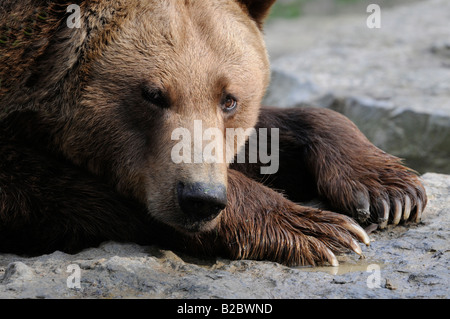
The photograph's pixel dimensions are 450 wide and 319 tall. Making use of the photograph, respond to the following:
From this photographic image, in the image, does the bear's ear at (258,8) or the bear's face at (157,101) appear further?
the bear's ear at (258,8)

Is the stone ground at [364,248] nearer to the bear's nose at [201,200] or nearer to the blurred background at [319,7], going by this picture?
the bear's nose at [201,200]

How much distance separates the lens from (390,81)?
8648 millimetres

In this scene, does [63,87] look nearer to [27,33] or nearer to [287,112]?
[27,33]

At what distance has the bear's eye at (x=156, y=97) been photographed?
4145 millimetres

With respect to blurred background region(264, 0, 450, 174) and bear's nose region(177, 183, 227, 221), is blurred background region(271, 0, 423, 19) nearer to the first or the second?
blurred background region(264, 0, 450, 174)

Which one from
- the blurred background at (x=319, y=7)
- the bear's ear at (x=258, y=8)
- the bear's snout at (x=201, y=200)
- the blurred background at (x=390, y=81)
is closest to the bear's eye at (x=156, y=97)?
the bear's snout at (x=201, y=200)

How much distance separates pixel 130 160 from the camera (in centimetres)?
429

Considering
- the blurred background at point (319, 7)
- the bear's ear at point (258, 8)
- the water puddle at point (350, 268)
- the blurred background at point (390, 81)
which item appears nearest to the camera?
the water puddle at point (350, 268)

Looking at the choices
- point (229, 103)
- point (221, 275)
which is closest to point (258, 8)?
point (229, 103)

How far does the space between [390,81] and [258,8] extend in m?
3.95

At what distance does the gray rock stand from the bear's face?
13.1 inches

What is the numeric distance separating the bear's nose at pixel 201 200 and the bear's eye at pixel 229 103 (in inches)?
33.7

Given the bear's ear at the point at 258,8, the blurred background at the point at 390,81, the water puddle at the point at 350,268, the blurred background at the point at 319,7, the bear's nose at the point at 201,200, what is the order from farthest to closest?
the blurred background at the point at 319,7
the blurred background at the point at 390,81
the bear's ear at the point at 258,8
the water puddle at the point at 350,268
the bear's nose at the point at 201,200

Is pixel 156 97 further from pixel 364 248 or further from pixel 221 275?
pixel 364 248
